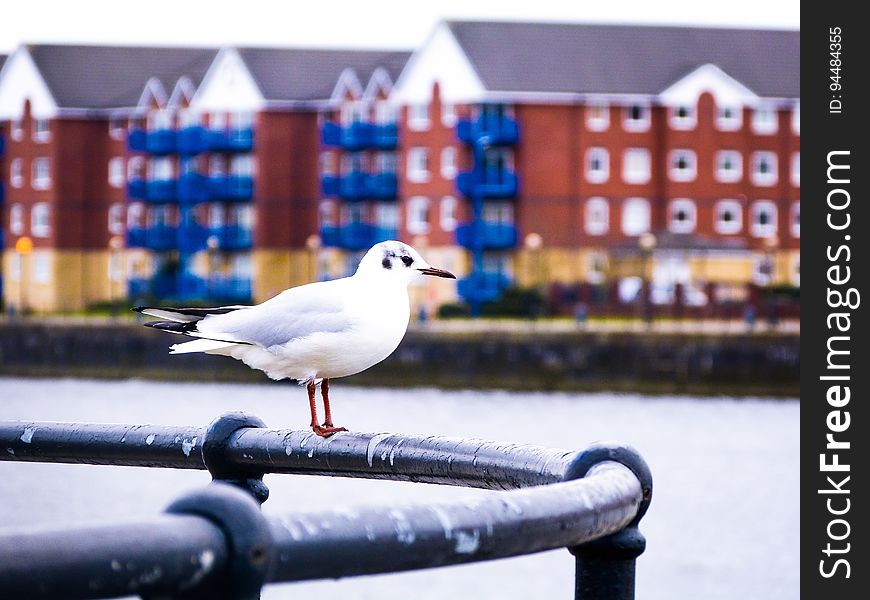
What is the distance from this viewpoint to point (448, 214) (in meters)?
61.0

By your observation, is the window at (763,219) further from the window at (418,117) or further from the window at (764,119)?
the window at (418,117)

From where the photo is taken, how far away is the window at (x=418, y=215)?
61500mm

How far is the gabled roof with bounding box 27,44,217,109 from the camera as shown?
232ft

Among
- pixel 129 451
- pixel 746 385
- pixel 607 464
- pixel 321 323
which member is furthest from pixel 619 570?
pixel 746 385

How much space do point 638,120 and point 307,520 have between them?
60.8 m

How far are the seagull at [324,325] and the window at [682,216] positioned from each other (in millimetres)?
57236

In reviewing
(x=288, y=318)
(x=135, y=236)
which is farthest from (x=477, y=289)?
(x=288, y=318)

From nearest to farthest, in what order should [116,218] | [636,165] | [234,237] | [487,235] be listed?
1. [487,235]
2. [636,165]
3. [234,237]
4. [116,218]

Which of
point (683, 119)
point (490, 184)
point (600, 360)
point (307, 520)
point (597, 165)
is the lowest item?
point (600, 360)

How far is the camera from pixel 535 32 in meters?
63.9

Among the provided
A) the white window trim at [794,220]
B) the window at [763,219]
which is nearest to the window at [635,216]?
the window at [763,219]

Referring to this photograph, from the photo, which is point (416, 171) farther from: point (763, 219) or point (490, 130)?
point (763, 219)

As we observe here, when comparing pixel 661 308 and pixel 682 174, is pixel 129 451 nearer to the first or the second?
pixel 661 308

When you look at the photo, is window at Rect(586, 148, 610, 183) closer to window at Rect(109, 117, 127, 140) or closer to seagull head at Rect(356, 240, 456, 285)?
window at Rect(109, 117, 127, 140)
